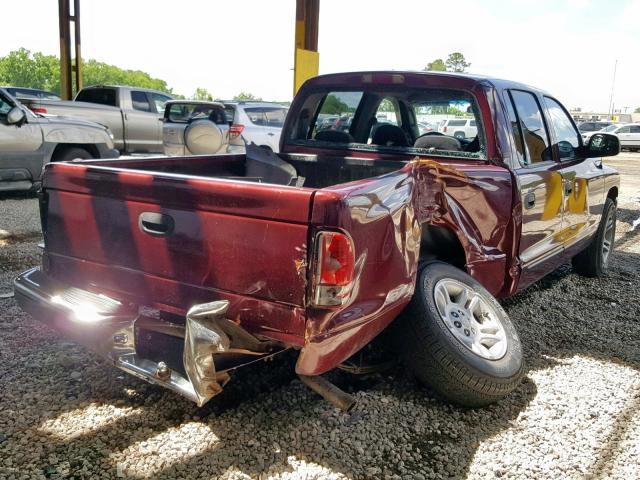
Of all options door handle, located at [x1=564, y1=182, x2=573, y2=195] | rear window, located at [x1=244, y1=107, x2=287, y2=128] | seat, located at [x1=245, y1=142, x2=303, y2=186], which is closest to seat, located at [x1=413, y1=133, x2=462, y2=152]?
seat, located at [x1=245, y1=142, x2=303, y2=186]

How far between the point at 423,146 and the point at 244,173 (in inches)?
50.4

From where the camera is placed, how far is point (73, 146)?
934 centimetres

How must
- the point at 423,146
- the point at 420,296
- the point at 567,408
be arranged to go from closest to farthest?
the point at 420,296 < the point at 567,408 < the point at 423,146

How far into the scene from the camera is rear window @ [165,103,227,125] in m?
12.2

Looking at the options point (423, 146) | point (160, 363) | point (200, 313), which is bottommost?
point (160, 363)

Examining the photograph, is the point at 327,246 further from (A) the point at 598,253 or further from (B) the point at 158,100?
(B) the point at 158,100

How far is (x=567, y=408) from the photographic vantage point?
3.18m

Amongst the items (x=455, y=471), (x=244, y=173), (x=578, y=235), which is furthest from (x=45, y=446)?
(x=578, y=235)

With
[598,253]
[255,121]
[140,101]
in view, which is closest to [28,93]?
[140,101]

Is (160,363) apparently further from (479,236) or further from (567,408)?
(567,408)

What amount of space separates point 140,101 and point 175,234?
481 inches

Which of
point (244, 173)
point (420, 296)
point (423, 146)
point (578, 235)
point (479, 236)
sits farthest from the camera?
point (578, 235)

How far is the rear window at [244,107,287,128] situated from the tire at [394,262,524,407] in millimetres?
9638

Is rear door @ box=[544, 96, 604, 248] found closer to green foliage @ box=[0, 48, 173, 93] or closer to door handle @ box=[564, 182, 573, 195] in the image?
door handle @ box=[564, 182, 573, 195]
